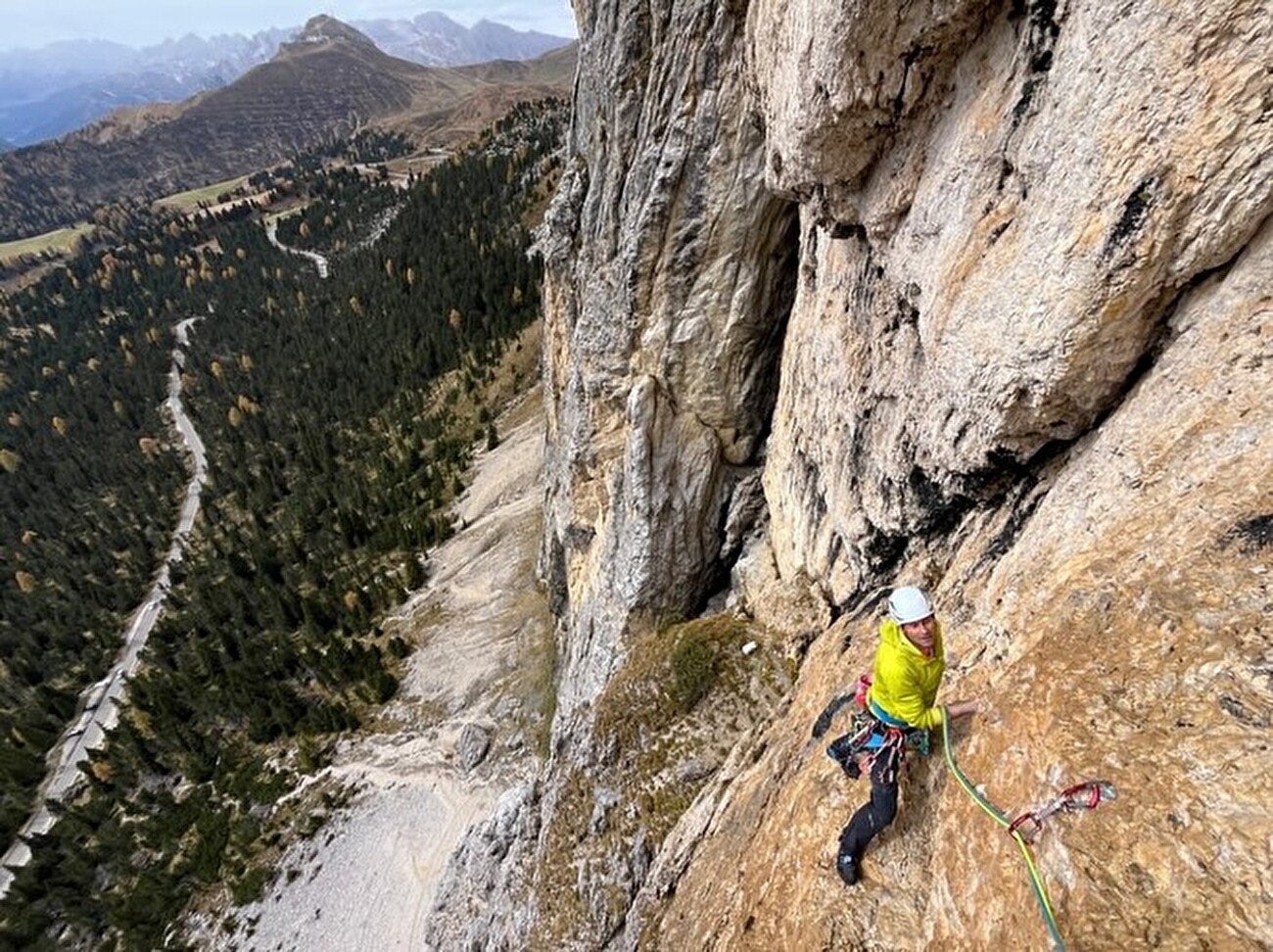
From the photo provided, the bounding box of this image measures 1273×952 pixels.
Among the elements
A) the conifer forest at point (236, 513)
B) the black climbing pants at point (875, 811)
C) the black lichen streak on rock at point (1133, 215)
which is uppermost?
the black lichen streak on rock at point (1133, 215)

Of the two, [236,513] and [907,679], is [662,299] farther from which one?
[236,513]

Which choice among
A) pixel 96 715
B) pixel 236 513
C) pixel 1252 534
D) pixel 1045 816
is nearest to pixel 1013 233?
pixel 1252 534

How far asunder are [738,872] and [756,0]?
18.1m

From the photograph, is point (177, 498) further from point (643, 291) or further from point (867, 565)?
point (867, 565)

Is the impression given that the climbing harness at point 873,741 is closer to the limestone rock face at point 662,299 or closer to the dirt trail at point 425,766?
the limestone rock face at point 662,299

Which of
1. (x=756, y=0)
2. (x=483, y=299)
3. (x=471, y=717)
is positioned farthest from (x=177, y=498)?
(x=756, y=0)

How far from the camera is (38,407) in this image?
122 metres

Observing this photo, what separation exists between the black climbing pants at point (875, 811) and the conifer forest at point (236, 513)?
36.1 m

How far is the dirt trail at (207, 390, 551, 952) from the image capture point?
30.7m

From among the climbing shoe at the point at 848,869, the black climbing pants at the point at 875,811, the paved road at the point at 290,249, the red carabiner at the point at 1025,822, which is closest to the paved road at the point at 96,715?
the climbing shoe at the point at 848,869

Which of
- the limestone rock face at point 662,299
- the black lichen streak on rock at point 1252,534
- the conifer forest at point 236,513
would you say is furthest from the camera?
the conifer forest at point 236,513

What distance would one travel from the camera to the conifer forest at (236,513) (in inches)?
1661

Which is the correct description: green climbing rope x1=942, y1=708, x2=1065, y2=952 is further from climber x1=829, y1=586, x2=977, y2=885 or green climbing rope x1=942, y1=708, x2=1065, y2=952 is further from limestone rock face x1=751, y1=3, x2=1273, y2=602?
limestone rock face x1=751, y1=3, x2=1273, y2=602

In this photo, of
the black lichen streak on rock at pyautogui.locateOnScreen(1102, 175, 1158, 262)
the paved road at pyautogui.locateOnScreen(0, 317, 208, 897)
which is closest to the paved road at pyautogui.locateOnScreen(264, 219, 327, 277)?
the paved road at pyautogui.locateOnScreen(0, 317, 208, 897)
